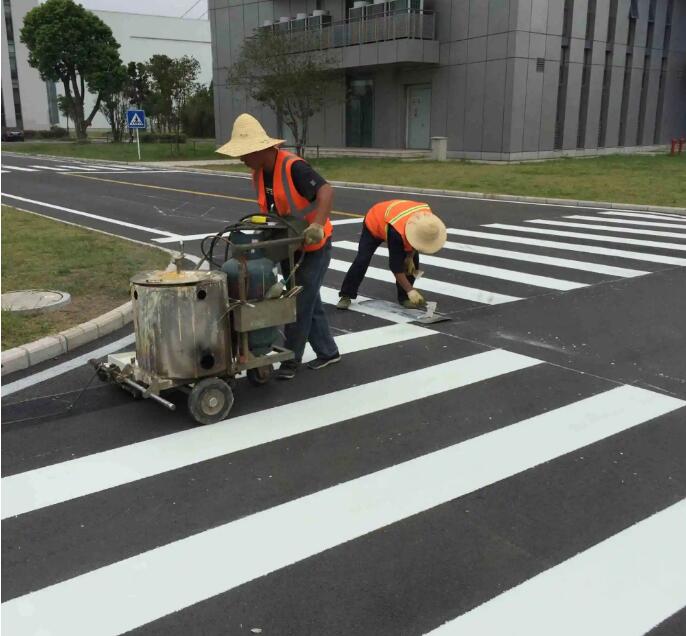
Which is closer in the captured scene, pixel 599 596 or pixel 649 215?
pixel 599 596

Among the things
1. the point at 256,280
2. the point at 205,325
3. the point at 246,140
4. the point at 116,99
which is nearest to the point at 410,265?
the point at 246,140

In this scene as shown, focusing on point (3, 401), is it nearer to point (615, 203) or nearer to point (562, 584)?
point (562, 584)

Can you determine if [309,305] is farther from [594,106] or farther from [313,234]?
[594,106]

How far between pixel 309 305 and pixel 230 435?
1.31 m

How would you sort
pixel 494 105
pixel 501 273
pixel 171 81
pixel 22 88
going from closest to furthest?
pixel 501 273, pixel 494 105, pixel 171 81, pixel 22 88

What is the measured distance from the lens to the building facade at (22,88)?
7850 cm

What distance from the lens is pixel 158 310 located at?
4332mm

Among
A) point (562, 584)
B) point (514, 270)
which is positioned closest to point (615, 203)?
point (514, 270)

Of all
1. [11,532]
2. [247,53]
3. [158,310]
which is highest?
[247,53]

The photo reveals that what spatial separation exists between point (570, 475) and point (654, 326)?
335 centimetres

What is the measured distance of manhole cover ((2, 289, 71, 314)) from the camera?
21.8ft

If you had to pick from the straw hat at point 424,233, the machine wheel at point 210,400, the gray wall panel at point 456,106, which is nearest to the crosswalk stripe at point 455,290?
the straw hat at point 424,233

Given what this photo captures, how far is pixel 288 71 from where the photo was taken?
30.1 metres

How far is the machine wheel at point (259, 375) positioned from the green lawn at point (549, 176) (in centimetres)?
1326
